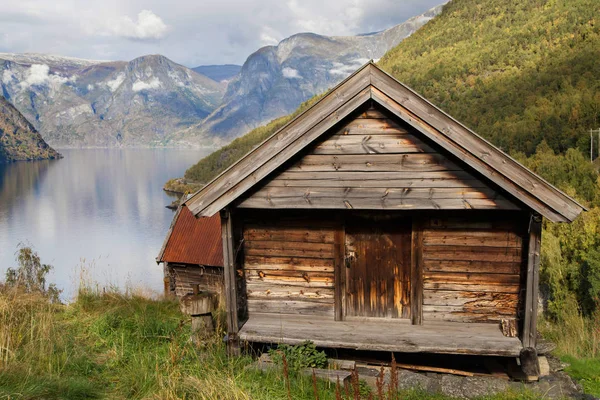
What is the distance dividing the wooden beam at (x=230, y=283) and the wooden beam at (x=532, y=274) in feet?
13.7

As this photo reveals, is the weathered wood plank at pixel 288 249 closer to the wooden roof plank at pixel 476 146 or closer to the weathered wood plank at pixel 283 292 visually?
the weathered wood plank at pixel 283 292

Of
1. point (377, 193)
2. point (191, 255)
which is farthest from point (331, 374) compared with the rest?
point (191, 255)

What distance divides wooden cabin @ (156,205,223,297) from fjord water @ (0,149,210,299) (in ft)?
6.82

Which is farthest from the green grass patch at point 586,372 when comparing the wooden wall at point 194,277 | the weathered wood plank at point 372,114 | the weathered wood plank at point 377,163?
the wooden wall at point 194,277

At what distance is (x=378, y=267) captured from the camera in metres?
7.36

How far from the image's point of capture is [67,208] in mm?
87875

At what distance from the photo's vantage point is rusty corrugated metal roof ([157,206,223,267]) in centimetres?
2344

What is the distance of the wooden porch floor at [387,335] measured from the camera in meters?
6.50

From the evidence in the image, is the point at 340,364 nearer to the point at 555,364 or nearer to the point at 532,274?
the point at 532,274

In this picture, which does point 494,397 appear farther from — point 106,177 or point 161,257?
point 106,177

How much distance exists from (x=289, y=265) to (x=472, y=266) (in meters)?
2.85

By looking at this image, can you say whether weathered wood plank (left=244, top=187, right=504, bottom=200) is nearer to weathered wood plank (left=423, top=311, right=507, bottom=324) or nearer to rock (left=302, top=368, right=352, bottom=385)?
weathered wood plank (left=423, top=311, right=507, bottom=324)

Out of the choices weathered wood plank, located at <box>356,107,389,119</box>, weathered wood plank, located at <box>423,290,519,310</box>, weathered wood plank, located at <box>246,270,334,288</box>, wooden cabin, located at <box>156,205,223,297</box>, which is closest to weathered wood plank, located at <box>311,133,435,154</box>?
weathered wood plank, located at <box>356,107,389,119</box>

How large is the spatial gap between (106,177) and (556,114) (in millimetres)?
128631
